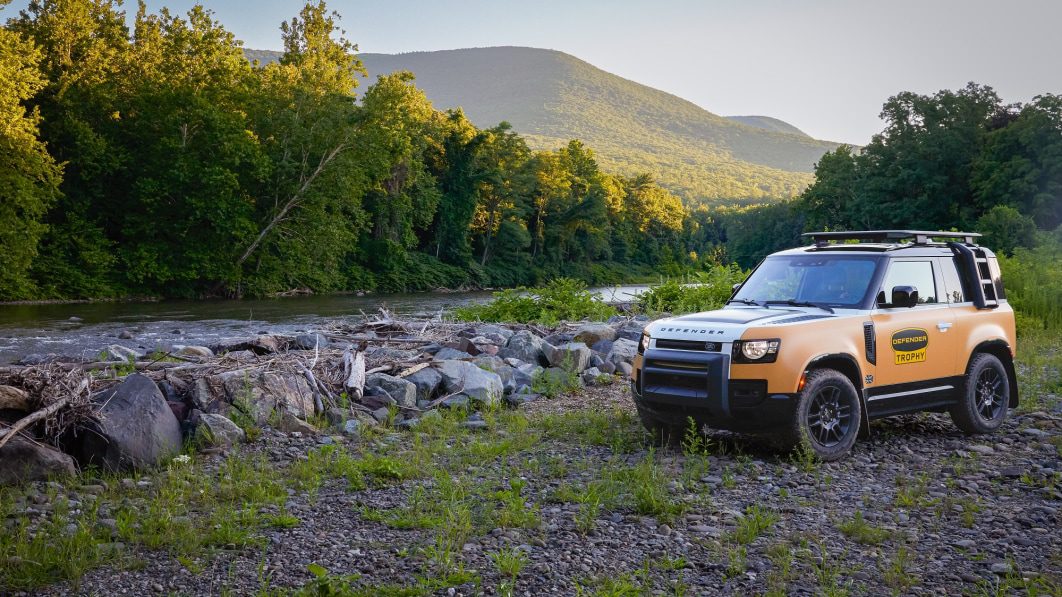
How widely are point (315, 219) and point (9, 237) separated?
1520cm

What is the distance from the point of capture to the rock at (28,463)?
713cm

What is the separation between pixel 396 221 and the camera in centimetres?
5859

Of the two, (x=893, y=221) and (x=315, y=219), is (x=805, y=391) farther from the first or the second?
(x=893, y=221)

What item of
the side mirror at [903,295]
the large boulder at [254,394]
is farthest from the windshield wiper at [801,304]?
the large boulder at [254,394]

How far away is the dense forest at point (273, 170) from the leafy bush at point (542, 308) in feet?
18.8

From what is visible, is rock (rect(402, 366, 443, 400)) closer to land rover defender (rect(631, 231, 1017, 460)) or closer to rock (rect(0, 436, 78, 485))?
land rover defender (rect(631, 231, 1017, 460))

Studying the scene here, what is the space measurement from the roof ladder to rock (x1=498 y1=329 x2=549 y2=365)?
6752 millimetres

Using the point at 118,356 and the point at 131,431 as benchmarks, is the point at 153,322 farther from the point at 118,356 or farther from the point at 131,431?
the point at 131,431

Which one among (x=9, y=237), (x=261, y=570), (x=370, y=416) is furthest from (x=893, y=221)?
(x=261, y=570)

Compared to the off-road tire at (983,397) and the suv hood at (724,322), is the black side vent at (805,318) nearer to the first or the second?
the suv hood at (724,322)

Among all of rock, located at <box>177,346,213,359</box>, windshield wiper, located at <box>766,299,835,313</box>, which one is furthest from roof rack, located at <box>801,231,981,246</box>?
rock, located at <box>177,346,213,359</box>

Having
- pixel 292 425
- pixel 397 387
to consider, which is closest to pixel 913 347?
pixel 397 387

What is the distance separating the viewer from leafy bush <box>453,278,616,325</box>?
2066cm

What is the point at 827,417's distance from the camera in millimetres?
7910
